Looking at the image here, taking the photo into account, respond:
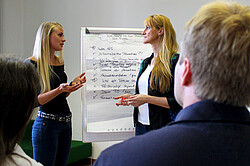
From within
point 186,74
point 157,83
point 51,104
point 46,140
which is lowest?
point 46,140

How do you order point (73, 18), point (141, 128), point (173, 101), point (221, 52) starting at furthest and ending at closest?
point (73, 18), point (141, 128), point (173, 101), point (221, 52)

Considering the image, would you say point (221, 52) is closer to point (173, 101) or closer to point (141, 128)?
point (173, 101)

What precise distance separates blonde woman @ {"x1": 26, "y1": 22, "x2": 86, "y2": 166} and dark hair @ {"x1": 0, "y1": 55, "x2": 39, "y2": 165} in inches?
48.9

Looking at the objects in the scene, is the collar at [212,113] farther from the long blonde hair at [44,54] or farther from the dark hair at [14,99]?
the long blonde hair at [44,54]

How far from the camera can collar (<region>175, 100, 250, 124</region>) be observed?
0.62 meters

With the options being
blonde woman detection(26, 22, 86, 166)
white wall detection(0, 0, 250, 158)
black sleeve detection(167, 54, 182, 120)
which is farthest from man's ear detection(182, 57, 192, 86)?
white wall detection(0, 0, 250, 158)

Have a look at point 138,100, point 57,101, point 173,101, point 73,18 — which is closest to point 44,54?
point 57,101

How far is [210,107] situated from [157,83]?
1373mm

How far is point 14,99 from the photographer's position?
0.81 m

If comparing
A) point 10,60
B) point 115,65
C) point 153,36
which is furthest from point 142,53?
point 10,60

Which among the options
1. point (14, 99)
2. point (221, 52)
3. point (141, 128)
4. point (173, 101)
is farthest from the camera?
point (141, 128)

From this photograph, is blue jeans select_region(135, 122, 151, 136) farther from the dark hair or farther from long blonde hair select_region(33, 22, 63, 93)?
the dark hair

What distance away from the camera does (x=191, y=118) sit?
2.03ft

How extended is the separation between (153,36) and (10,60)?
1447 millimetres
